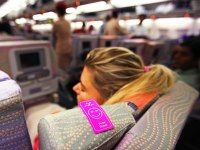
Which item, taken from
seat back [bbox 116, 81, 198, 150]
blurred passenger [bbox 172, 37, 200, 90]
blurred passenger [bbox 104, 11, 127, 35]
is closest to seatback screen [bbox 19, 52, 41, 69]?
seat back [bbox 116, 81, 198, 150]

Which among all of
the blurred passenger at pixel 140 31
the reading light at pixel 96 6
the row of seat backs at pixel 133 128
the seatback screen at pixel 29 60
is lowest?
the blurred passenger at pixel 140 31

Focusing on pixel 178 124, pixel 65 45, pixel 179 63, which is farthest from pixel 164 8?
pixel 178 124

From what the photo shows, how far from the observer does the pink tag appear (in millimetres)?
514

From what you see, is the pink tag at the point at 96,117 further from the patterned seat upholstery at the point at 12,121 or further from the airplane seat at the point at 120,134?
the patterned seat upholstery at the point at 12,121

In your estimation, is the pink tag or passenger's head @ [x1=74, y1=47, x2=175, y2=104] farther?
passenger's head @ [x1=74, y1=47, x2=175, y2=104]

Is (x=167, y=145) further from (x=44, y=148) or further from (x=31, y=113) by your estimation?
(x=31, y=113)

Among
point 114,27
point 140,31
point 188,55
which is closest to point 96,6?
point 114,27

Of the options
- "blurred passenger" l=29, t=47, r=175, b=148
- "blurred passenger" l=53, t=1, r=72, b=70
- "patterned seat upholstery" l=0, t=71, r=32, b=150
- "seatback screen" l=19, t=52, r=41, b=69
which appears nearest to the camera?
"patterned seat upholstery" l=0, t=71, r=32, b=150

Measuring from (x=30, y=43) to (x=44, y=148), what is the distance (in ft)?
3.73

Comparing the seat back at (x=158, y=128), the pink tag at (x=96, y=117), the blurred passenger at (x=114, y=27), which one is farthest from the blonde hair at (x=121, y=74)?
the blurred passenger at (x=114, y=27)

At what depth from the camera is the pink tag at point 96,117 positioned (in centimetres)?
51

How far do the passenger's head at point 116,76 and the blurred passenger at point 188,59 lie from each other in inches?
43.9

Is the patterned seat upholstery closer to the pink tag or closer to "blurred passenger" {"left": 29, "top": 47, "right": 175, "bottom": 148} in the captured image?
the pink tag

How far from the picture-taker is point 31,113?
155 cm
